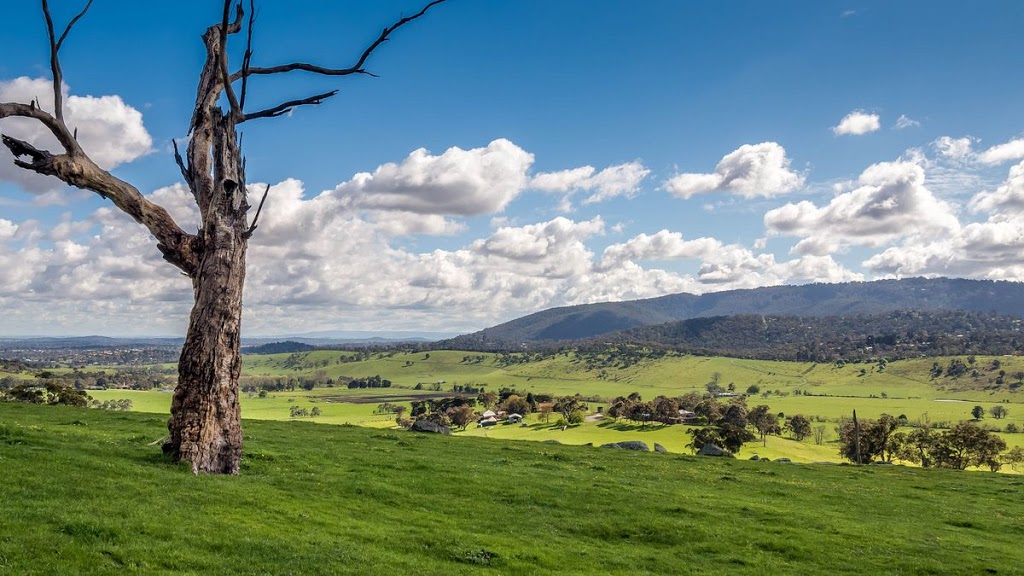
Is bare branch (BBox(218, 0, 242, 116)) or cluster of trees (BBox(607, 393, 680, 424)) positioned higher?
bare branch (BBox(218, 0, 242, 116))

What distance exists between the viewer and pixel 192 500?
18344 mm

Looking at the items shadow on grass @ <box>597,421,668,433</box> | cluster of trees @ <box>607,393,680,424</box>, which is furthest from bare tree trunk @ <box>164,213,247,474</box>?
cluster of trees @ <box>607,393,680,424</box>

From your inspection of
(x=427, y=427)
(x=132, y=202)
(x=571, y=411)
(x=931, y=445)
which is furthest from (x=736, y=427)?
(x=132, y=202)

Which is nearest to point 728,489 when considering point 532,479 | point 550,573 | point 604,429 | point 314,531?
point 532,479

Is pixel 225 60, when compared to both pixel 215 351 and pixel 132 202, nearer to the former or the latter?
pixel 132 202

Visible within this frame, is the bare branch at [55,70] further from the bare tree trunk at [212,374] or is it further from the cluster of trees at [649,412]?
the cluster of trees at [649,412]

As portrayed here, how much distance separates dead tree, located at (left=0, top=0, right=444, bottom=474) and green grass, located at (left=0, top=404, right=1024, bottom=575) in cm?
173

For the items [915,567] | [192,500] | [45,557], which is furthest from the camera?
[915,567]

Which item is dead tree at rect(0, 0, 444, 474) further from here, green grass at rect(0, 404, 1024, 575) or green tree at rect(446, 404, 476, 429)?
green tree at rect(446, 404, 476, 429)

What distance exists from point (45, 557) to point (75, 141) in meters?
17.5

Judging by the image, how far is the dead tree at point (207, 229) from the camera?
23.1 metres

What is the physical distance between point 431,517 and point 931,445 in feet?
387

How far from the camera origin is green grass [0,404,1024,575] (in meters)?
14.7

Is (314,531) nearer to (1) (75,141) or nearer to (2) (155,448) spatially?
(2) (155,448)
